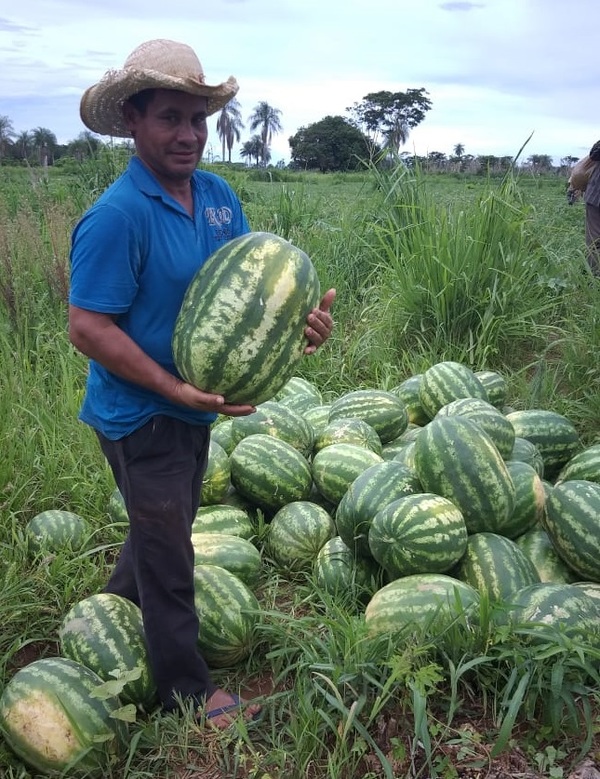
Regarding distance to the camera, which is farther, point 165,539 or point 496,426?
→ point 496,426

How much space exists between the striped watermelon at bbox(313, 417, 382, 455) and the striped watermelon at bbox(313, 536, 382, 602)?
709 millimetres

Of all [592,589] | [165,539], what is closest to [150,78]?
[165,539]

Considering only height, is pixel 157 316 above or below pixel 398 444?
above

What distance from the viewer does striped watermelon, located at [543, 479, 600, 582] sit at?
8.21 feet

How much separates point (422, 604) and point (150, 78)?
68.8 inches

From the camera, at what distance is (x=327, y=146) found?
60.8ft

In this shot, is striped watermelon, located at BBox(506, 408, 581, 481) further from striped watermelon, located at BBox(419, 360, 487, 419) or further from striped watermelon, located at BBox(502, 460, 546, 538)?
striped watermelon, located at BBox(502, 460, 546, 538)

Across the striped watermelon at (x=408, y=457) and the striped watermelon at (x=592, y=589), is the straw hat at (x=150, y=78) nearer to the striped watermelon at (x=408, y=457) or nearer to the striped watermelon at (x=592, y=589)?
the striped watermelon at (x=408, y=457)

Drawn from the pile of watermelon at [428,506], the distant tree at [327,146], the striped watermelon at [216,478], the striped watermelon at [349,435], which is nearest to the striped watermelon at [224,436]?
the pile of watermelon at [428,506]

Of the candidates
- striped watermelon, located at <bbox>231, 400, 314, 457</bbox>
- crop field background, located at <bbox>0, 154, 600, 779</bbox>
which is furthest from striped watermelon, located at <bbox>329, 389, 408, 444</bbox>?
crop field background, located at <bbox>0, 154, 600, 779</bbox>

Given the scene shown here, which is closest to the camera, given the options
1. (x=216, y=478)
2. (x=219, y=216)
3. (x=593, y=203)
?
(x=219, y=216)

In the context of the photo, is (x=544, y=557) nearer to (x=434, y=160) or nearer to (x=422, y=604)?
(x=422, y=604)

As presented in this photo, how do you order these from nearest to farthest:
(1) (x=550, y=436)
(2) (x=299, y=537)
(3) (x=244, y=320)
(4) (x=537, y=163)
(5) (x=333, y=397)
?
(3) (x=244, y=320), (2) (x=299, y=537), (1) (x=550, y=436), (5) (x=333, y=397), (4) (x=537, y=163)

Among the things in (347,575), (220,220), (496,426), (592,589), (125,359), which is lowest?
(347,575)
